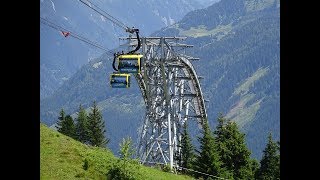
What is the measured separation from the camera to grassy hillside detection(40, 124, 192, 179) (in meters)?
29.2

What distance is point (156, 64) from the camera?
5478 cm

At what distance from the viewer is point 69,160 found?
103 feet

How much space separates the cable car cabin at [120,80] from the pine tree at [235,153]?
20.5 metres

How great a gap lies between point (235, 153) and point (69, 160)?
2663 centimetres

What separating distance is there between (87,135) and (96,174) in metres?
40.6

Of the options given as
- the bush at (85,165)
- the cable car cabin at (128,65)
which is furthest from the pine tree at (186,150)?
the bush at (85,165)

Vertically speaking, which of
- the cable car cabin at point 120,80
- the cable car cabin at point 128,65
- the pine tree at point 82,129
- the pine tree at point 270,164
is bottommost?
the pine tree at point 270,164

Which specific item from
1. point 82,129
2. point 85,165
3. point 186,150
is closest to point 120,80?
point 85,165

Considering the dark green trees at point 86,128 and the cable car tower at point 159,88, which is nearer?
the cable car tower at point 159,88

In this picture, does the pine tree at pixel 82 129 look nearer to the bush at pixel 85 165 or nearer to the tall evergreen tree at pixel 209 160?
the tall evergreen tree at pixel 209 160

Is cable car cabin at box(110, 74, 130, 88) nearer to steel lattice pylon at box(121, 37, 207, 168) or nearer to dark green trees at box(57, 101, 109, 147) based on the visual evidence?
steel lattice pylon at box(121, 37, 207, 168)

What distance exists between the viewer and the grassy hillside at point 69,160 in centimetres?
2916
